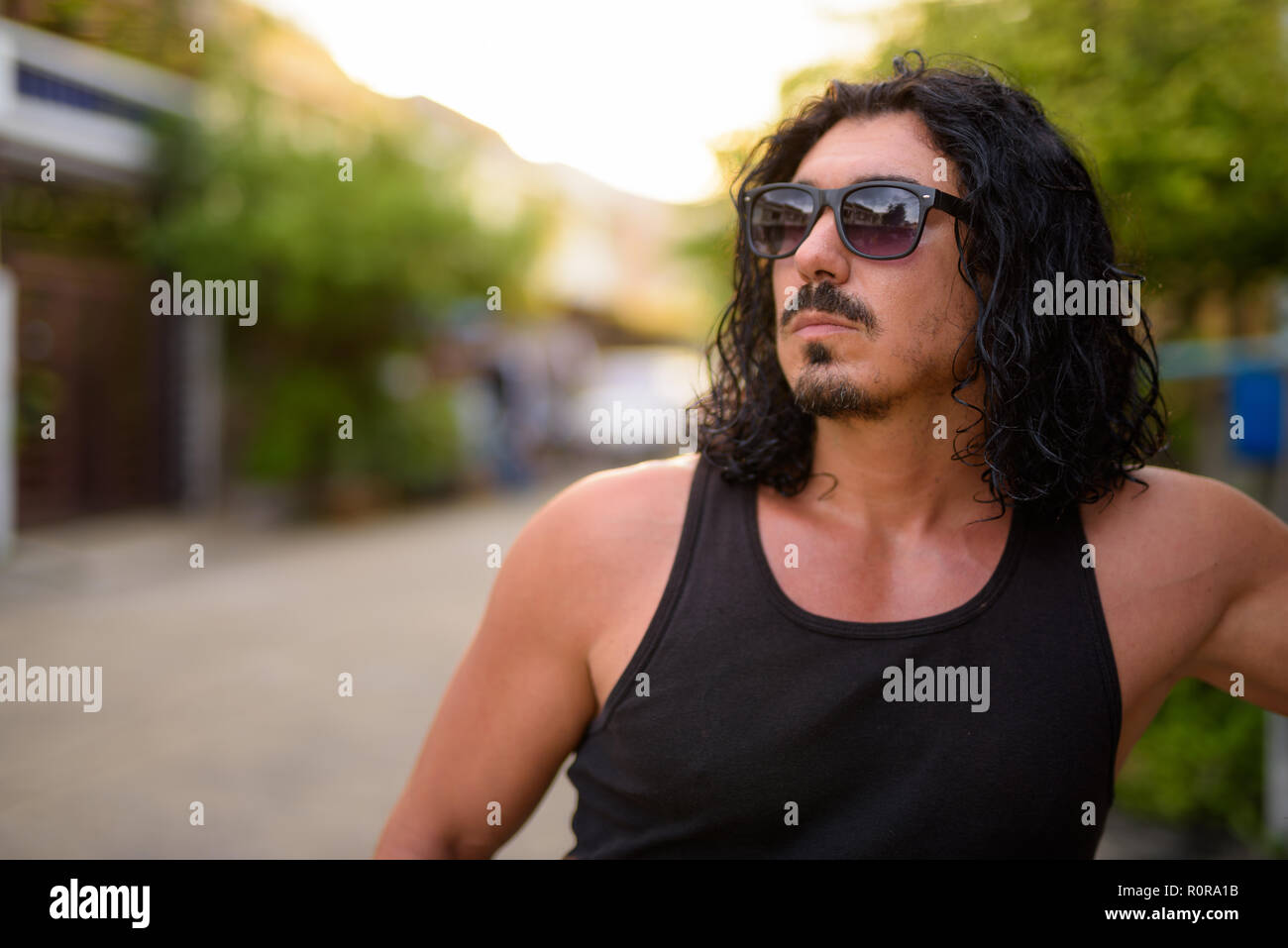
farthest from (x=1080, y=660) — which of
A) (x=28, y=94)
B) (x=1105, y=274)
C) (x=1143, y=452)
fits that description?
(x=28, y=94)

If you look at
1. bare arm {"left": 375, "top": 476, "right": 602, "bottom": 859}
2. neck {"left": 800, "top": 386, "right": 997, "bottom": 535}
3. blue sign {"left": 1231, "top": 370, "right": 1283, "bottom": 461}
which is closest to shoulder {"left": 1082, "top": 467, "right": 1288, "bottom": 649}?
neck {"left": 800, "top": 386, "right": 997, "bottom": 535}

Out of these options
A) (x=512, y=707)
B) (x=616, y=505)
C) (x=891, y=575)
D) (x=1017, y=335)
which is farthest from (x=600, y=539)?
(x=1017, y=335)

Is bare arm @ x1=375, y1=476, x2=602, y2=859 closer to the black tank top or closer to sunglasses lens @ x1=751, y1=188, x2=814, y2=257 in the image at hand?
the black tank top

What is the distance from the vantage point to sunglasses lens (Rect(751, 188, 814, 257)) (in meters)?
1.83

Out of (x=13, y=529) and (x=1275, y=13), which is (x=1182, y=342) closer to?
(x=1275, y=13)

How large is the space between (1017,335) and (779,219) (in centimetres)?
47

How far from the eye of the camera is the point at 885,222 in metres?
1.73

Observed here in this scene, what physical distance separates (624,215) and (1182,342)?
33.6 meters

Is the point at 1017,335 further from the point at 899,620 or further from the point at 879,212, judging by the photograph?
the point at 899,620

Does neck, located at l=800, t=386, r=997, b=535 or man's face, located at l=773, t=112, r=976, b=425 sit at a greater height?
man's face, located at l=773, t=112, r=976, b=425

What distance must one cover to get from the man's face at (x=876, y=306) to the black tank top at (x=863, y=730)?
1.22 feet

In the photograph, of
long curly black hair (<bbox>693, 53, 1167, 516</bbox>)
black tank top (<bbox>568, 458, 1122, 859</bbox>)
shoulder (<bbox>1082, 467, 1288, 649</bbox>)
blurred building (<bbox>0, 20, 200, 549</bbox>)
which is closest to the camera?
black tank top (<bbox>568, 458, 1122, 859</bbox>)

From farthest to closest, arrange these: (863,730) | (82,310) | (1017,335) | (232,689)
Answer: (82,310) → (232,689) → (1017,335) → (863,730)
